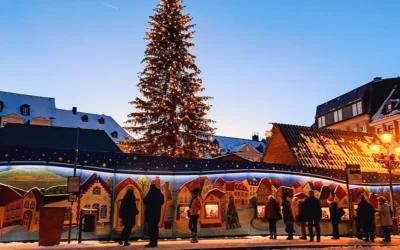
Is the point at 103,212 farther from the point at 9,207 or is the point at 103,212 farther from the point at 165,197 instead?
the point at 9,207

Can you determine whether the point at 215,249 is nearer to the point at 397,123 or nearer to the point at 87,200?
the point at 87,200

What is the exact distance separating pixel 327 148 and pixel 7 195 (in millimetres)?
17247

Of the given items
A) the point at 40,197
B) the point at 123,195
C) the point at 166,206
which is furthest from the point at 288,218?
the point at 40,197

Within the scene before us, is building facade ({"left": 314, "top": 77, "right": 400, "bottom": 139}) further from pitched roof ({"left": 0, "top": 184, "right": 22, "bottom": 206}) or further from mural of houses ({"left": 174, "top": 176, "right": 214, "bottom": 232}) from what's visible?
pitched roof ({"left": 0, "top": 184, "right": 22, "bottom": 206})

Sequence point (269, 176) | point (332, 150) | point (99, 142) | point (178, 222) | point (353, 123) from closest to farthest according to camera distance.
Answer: point (178, 222) < point (269, 176) < point (99, 142) < point (332, 150) < point (353, 123)

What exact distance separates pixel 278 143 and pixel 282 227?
275 inches

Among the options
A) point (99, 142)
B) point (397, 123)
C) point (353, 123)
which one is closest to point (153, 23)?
point (99, 142)

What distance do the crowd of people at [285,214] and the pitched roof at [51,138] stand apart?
23.6 ft

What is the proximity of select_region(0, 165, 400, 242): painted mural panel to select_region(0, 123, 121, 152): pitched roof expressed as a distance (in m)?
5.49

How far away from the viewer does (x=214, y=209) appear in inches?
634

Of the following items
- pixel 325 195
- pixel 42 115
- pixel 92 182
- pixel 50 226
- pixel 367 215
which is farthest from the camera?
pixel 42 115

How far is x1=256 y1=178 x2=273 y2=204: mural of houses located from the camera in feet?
56.1

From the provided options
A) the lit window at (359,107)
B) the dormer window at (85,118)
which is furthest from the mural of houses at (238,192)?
the dormer window at (85,118)

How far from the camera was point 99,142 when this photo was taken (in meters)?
20.2
